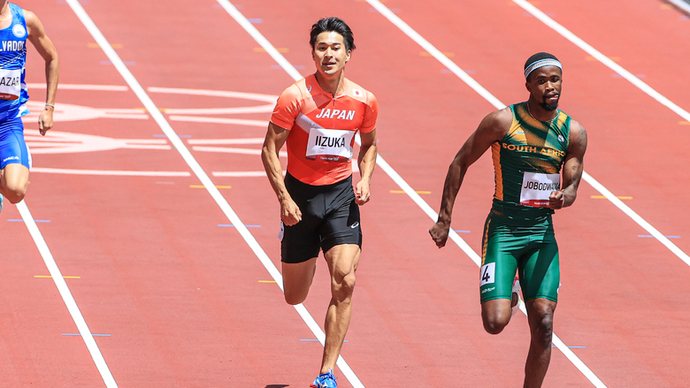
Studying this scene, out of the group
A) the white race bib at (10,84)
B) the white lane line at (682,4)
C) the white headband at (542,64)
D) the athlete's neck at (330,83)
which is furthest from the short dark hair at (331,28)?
the white lane line at (682,4)

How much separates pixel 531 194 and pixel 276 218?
5035mm

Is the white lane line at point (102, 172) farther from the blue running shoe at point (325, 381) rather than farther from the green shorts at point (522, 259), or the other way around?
the green shorts at point (522, 259)

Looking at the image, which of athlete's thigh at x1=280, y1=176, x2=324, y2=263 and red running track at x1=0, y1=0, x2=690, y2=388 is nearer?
athlete's thigh at x1=280, y1=176, x2=324, y2=263

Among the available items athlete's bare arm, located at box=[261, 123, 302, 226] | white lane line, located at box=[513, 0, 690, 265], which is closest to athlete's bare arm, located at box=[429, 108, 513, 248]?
athlete's bare arm, located at box=[261, 123, 302, 226]

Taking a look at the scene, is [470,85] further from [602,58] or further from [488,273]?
[488,273]

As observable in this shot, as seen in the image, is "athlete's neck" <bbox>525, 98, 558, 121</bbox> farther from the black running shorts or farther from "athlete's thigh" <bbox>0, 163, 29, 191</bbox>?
"athlete's thigh" <bbox>0, 163, 29, 191</bbox>

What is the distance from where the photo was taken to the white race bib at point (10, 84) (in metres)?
8.18

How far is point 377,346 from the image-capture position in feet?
27.5

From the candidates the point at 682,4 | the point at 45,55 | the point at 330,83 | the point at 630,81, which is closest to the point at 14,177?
the point at 45,55

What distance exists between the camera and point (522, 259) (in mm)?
6836

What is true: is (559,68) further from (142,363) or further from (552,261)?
(142,363)

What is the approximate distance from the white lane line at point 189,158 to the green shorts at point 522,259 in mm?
1722

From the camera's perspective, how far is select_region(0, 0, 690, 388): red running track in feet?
26.7

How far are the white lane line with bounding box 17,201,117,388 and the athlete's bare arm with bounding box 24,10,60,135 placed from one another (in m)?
1.44
